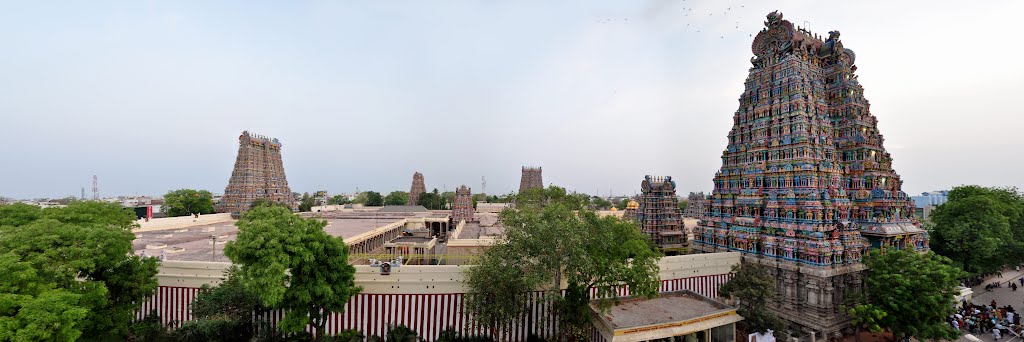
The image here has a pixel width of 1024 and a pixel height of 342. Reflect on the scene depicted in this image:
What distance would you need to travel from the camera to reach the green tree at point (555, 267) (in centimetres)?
1437

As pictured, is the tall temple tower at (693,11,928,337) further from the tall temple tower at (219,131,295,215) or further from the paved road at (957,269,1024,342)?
the tall temple tower at (219,131,295,215)

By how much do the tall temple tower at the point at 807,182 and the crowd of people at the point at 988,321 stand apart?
13.5ft

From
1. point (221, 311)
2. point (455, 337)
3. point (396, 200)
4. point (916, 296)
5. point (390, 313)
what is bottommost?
point (455, 337)

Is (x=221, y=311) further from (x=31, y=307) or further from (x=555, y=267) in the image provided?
(x=555, y=267)

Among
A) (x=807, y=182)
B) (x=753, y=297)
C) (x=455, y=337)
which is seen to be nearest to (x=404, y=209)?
(x=455, y=337)

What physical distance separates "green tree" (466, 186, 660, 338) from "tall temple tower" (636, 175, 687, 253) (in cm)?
1931

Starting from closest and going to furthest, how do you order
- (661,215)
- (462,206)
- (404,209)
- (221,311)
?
(221,311) → (661,215) → (462,206) → (404,209)

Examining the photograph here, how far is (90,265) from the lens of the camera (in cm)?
1262

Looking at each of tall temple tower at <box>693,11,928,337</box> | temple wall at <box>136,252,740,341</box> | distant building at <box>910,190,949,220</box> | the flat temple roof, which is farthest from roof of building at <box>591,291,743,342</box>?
distant building at <box>910,190,949,220</box>

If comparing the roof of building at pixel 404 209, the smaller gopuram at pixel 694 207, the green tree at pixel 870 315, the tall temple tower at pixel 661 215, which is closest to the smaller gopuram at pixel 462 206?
the roof of building at pixel 404 209

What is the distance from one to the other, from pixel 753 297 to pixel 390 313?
1750 cm

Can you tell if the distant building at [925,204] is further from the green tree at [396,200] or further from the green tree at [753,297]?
the green tree at [396,200]

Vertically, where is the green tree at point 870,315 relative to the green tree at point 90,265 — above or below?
below

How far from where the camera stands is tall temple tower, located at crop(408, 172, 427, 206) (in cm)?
9000
